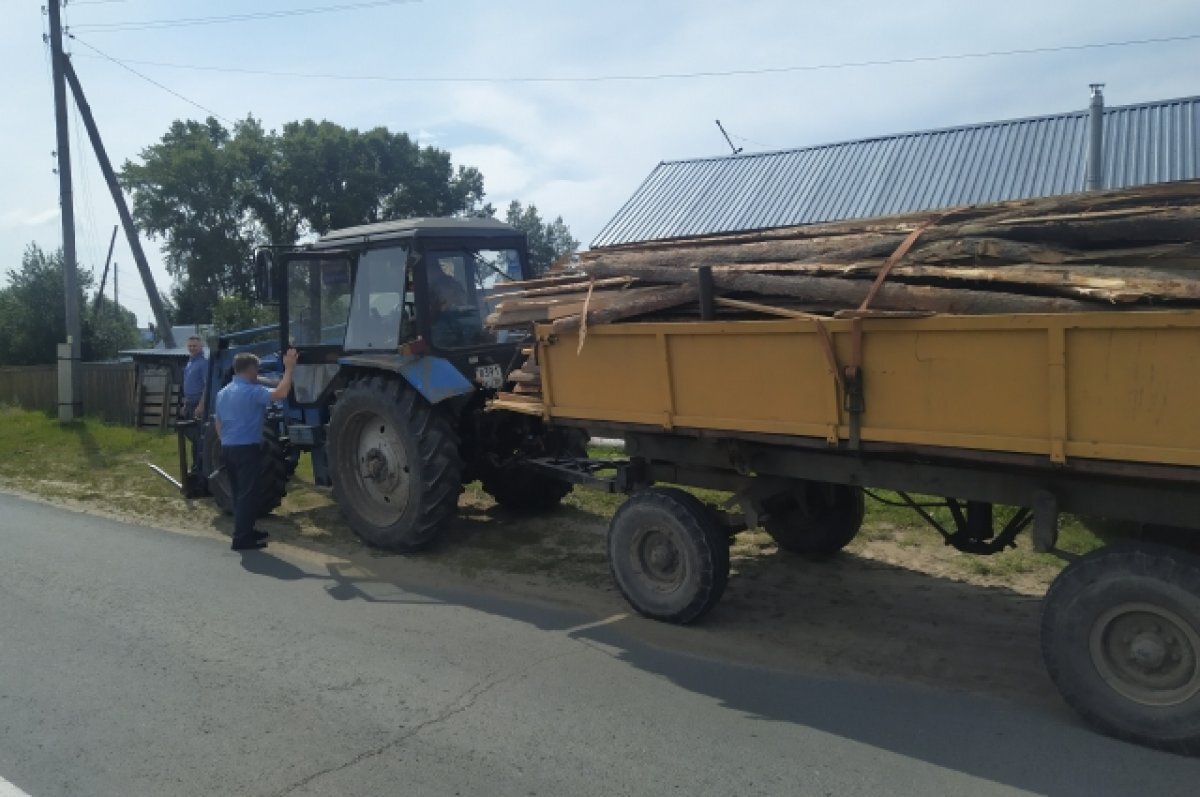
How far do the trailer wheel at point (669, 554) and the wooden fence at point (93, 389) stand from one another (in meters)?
14.5

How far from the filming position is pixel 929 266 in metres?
4.88

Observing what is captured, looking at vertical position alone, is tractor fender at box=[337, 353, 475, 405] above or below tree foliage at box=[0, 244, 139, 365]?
below

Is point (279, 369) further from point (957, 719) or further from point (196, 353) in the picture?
point (957, 719)

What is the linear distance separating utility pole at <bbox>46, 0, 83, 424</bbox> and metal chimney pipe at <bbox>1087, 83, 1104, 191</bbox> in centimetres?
1764

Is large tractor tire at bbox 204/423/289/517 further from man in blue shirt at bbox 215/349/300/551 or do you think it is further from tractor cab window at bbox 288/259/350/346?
tractor cab window at bbox 288/259/350/346

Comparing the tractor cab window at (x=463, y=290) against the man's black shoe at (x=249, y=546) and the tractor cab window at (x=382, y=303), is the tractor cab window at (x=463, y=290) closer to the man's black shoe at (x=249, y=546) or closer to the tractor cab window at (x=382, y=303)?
the tractor cab window at (x=382, y=303)

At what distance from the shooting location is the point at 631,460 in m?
6.40

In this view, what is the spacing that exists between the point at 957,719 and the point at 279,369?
760cm

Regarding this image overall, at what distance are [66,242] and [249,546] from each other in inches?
539

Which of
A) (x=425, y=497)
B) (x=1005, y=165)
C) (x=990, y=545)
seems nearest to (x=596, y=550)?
(x=425, y=497)

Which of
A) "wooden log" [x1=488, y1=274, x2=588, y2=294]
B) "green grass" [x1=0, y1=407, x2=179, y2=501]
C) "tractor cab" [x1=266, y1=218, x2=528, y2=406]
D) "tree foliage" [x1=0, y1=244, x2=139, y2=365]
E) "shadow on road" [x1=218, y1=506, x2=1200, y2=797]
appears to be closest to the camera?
"shadow on road" [x1=218, y1=506, x2=1200, y2=797]

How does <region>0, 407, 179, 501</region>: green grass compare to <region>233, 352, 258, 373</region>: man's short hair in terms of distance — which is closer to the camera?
<region>233, 352, 258, 373</region>: man's short hair

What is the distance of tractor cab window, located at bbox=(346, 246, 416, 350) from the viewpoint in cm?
791

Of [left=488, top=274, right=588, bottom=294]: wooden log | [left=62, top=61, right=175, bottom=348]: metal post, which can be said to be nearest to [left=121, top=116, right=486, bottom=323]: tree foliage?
[left=62, top=61, right=175, bottom=348]: metal post
